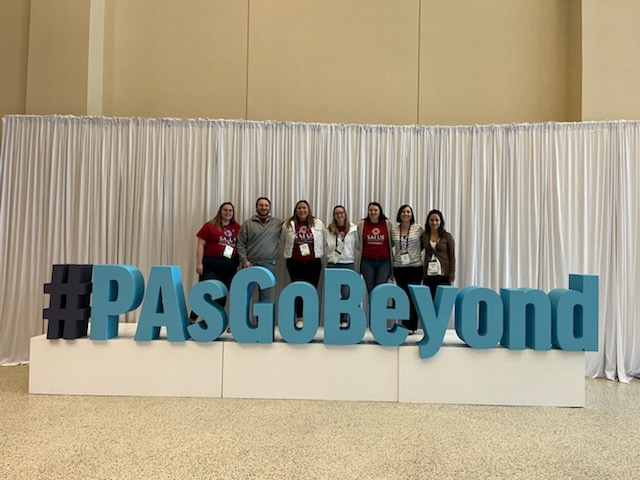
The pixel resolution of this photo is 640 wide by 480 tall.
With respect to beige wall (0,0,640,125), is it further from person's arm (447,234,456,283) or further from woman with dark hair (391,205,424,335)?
person's arm (447,234,456,283)

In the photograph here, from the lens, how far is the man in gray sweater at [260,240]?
4.51 metres

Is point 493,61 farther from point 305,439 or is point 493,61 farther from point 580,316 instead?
point 305,439

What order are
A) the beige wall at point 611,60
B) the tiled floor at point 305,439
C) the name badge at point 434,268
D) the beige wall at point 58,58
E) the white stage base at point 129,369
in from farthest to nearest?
the beige wall at point 58,58
the beige wall at point 611,60
the name badge at point 434,268
the white stage base at point 129,369
the tiled floor at point 305,439

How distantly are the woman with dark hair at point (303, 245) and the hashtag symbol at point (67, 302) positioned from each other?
→ 1.82m

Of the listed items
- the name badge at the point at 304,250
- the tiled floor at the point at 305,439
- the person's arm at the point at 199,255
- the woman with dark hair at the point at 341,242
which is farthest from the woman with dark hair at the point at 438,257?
the person's arm at the point at 199,255

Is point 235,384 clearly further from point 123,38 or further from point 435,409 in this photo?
point 123,38

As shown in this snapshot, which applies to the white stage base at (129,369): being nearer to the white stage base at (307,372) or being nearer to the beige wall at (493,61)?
the white stage base at (307,372)

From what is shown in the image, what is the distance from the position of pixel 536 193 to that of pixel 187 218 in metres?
3.65

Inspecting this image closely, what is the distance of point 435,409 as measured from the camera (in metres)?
3.23

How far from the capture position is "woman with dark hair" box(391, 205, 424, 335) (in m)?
4.40

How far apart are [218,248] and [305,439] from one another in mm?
2344

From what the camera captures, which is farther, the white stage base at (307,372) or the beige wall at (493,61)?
the beige wall at (493,61)

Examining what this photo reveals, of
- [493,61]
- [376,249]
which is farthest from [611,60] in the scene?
[376,249]

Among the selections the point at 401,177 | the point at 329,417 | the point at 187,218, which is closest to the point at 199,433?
the point at 329,417
